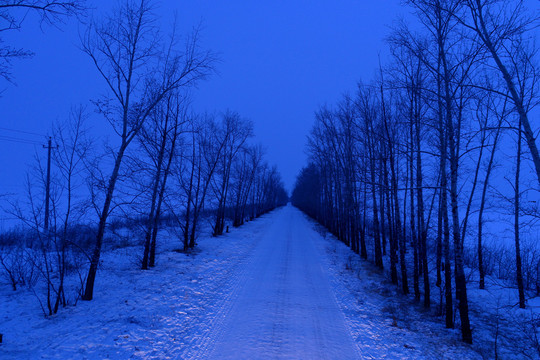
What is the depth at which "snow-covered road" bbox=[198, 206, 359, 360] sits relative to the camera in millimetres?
5410

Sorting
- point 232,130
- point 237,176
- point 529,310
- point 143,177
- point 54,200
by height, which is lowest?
point 529,310

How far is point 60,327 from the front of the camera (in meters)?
6.07

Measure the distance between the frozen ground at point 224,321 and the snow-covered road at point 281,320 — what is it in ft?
0.07

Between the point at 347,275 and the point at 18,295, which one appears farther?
the point at 347,275

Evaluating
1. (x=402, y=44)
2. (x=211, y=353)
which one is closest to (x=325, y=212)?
(x=402, y=44)

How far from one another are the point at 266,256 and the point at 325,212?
73.3 feet

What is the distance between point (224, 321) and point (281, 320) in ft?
4.36

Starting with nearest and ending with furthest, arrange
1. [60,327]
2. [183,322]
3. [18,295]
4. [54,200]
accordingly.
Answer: [60,327] → [183,322] → [54,200] → [18,295]

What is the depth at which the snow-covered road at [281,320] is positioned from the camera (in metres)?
5.41

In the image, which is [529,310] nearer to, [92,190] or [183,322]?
[183,322]

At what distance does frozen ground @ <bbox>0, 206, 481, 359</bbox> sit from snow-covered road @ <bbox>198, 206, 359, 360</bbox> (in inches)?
0.8

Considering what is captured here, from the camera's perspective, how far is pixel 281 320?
22.4 feet

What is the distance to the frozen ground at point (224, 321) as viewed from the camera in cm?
534

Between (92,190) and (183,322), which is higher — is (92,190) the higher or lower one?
the higher one
